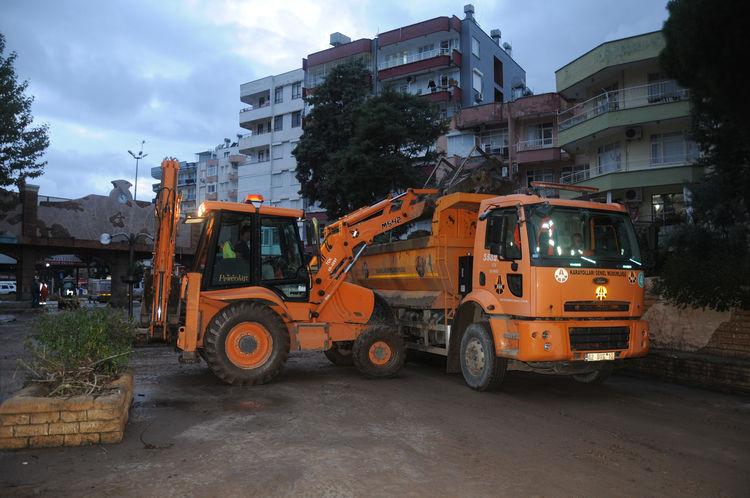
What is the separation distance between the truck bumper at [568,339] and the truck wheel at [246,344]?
3.28m

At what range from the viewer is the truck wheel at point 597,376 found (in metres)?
8.59

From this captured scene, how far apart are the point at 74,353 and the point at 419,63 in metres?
36.4

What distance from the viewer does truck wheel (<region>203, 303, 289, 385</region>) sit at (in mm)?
8141

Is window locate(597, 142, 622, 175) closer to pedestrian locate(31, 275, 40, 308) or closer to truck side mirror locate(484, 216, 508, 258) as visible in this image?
truck side mirror locate(484, 216, 508, 258)

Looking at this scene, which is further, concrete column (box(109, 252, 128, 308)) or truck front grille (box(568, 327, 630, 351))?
concrete column (box(109, 252, 128, 308))

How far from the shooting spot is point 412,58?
40469 millimetres

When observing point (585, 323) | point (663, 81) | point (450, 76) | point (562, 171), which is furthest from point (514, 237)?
point (450, 76)

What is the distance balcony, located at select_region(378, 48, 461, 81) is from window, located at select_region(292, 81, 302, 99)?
962cm

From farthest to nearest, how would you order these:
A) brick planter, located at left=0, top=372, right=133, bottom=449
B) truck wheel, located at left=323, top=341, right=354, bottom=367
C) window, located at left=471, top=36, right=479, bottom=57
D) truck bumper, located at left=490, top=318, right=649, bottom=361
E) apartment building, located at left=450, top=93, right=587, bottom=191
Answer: window, located at left=471, top=36, right=479, bottom=57
apartment building, located at left=450, top=93, right=587, bottom=191
truck wheel, located at left=323, top=341, right=354, bottom=367
truck bumper, located at left=490, top=318, right=649, bottom=361
brick planter, located at left=0, top=372, right=133, bottom=449

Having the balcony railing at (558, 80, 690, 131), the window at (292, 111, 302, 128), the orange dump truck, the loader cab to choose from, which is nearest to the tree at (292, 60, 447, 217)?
the balcony railing at (558, 80, 690, 131)

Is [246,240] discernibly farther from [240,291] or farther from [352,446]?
[352,446]

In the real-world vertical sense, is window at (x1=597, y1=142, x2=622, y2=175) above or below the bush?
above

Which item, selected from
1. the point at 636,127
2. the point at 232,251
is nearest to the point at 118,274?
the point at 232,251

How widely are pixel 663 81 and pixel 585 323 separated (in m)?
22.5
